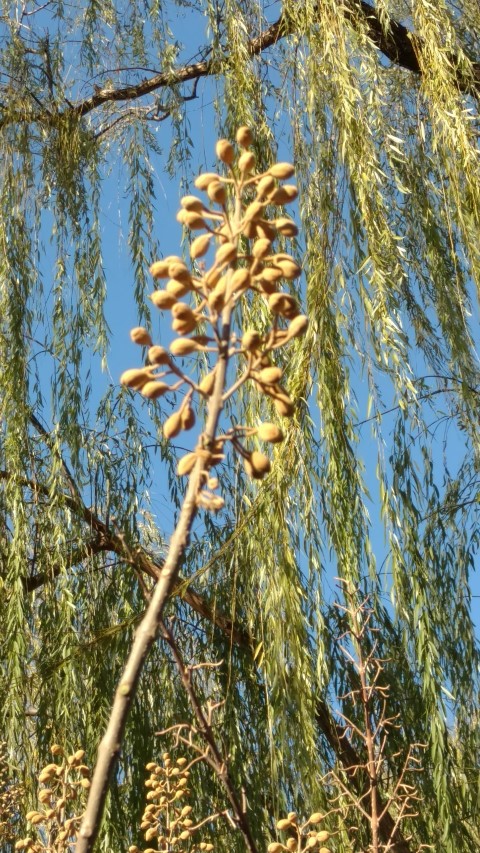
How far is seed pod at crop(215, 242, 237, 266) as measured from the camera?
29.4 inches

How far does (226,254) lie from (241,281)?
0.08ft

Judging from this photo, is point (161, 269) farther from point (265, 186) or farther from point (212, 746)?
point (212, 746)

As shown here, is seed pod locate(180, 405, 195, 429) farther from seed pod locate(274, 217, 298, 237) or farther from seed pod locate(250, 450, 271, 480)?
seed pod locate(274, 217, 298, 237)

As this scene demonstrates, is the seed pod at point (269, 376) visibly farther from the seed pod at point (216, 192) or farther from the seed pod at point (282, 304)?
the seed pod at point (216, 192)

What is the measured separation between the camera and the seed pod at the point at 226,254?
0.75 meters

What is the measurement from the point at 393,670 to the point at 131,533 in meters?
0.84

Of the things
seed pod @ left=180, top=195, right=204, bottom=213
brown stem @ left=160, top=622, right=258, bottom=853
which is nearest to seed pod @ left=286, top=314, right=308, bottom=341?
seed pod @ left=180, top=195, right=204, bottom=213

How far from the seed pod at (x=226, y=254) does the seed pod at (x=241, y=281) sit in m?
0.01

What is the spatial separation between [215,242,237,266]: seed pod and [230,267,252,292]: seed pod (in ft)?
0.04

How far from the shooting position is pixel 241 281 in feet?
2.43

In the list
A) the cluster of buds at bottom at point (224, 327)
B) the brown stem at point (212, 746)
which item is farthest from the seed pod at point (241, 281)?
the brown stem at point (212, 746)

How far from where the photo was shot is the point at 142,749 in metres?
2.56

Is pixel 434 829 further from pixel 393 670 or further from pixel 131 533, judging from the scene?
pixel 131 533

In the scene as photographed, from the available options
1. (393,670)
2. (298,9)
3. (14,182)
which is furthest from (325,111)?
(393,670)
